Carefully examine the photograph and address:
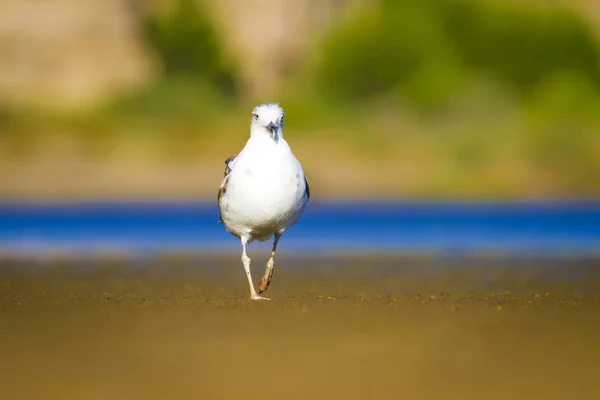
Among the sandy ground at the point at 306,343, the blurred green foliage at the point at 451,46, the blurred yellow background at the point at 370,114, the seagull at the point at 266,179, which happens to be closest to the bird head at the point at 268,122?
the seagull at the point at 266,179

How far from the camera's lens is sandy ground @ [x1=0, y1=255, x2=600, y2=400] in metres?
6.78

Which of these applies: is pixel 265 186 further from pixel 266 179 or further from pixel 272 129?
pixel 272 129

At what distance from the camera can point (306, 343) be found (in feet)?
25.9

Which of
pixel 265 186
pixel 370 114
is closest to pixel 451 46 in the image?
pixel 370 114

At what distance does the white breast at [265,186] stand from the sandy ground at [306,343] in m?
0.70

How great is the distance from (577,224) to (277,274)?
979 cm

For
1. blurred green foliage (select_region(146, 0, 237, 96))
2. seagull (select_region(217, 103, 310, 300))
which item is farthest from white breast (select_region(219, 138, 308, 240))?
blurred green foliage (select_region(146, 0, 237, 96))

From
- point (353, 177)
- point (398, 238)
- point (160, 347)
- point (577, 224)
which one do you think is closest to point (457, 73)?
point (353, 177)

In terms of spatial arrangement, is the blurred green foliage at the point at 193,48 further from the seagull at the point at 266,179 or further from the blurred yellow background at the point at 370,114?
the seagull at the point at 266,179

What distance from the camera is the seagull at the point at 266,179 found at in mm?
10125

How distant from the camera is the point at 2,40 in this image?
66.0 metres

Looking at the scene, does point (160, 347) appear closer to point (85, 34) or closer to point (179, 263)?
point (179, 263)

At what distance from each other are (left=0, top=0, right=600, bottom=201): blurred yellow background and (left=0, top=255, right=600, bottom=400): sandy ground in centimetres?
2205

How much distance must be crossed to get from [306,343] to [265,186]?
2444mm
